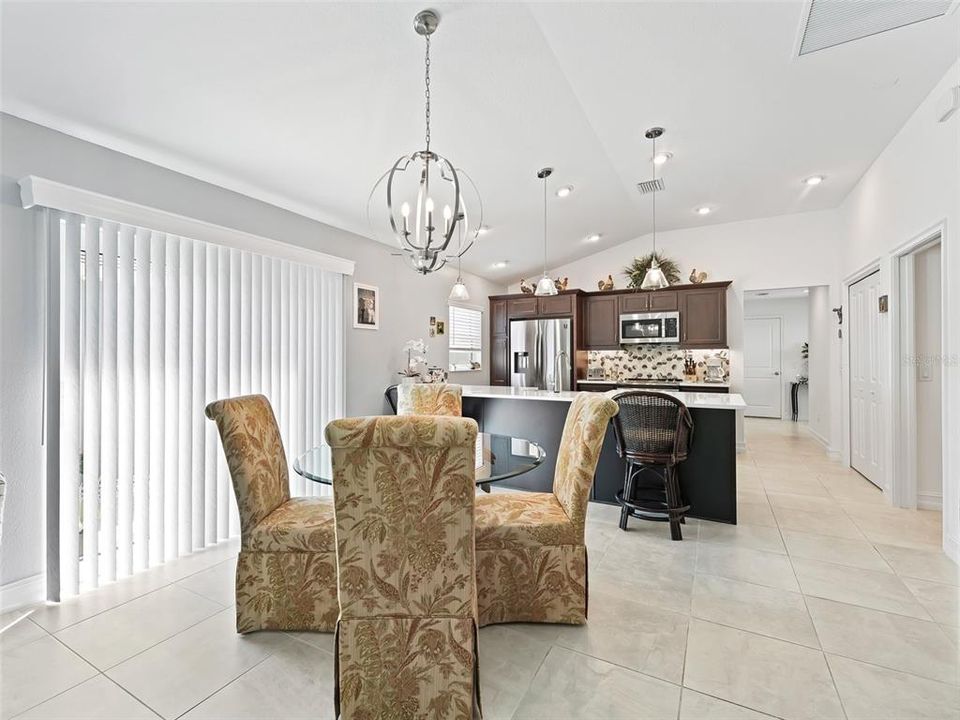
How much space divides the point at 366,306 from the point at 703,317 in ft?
13.9

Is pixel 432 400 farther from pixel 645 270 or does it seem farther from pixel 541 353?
pixel 645 270

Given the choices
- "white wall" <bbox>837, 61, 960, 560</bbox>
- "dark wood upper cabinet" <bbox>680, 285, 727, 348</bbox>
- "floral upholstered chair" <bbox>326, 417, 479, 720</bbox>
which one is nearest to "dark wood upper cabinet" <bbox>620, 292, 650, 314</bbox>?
"dark wood upper cabinet" <bbox>680, 285, 727, 348</bbox>

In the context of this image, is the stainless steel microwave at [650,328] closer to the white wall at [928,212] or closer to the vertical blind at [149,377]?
the white wall at [928,212]

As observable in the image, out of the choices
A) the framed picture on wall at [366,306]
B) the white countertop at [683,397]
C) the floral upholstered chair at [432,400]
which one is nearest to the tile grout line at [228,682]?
the floral upholstered chair at [432,400]

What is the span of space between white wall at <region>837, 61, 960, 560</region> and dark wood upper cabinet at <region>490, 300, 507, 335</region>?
4156 millimetres

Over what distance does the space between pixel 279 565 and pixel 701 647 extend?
1813 mm

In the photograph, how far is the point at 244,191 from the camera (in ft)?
10.3

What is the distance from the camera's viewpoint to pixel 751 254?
566 cm

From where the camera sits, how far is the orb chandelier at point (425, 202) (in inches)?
78.0

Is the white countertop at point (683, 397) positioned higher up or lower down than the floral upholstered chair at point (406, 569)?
higher up

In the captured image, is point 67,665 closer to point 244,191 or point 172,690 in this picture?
point 172,690

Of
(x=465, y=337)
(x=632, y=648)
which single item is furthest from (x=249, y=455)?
(x=465, y=337)

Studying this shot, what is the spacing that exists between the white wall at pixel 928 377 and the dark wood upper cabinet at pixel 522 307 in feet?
13.2

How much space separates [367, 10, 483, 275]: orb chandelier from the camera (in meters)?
1.98
